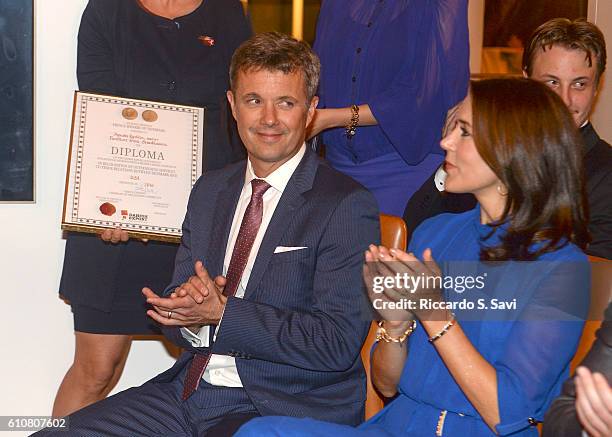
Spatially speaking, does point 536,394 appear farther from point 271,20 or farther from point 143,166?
point 271,20

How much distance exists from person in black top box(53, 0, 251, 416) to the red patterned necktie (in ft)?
2.25

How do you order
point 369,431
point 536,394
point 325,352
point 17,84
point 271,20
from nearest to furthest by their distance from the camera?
point 536,394
point 369,431
point 325,352
point 17,84
point 271,20

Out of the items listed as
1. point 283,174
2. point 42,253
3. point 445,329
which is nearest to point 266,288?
point 283,174

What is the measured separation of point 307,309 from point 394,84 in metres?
0.98

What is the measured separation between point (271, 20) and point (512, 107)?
2.35 meters

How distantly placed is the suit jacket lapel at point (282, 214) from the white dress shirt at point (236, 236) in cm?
4

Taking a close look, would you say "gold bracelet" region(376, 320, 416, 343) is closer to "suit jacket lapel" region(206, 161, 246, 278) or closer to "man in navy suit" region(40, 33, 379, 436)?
"man in navy suit" region(40, 33, 379, 436)

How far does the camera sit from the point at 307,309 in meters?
2.55

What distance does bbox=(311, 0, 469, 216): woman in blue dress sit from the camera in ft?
10.3

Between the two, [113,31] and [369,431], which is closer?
[369,431]

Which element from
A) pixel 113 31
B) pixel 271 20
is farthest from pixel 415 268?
pixel 271 20

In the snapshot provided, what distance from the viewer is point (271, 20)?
4320 mm

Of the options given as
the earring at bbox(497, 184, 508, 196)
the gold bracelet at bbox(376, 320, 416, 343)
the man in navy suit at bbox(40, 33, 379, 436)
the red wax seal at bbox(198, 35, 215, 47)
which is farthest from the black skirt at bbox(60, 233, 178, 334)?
the earring at bbox(497, 184, 508, 196)

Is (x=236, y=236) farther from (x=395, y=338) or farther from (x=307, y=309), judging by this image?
(x=395, y=338)
